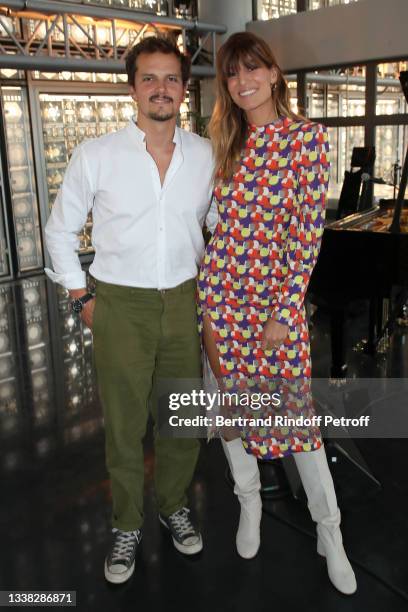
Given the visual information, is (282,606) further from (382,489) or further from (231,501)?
(382,489)

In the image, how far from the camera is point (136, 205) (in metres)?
1.95

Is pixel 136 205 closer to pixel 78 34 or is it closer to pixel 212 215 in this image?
pixel 212 215

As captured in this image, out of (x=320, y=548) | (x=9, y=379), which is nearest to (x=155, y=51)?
(x=320, y=548)

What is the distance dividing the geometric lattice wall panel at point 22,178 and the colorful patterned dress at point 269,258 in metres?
6.11

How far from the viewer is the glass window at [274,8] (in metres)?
9.16

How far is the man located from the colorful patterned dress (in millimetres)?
114

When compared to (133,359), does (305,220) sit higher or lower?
higher

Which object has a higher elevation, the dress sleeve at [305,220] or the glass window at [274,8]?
the glass window at [274,8]

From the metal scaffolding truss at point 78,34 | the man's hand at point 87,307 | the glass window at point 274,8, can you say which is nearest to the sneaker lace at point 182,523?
the man's hand at point 87,307

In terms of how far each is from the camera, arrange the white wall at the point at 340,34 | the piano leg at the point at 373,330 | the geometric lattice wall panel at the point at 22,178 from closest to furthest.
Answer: the piano leg at the point at 373,330
the geometric lattice wall panel at the point at 22,178
the white wall at the point at 340,34

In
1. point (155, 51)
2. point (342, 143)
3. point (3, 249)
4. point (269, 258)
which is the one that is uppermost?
point (155, 51)

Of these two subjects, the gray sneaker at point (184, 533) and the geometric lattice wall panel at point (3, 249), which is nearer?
the gray sneaker at point (184, 533)

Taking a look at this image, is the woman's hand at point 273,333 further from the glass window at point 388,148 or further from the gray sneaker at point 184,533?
the glass window at point 388,148

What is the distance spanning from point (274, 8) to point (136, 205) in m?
8.49
